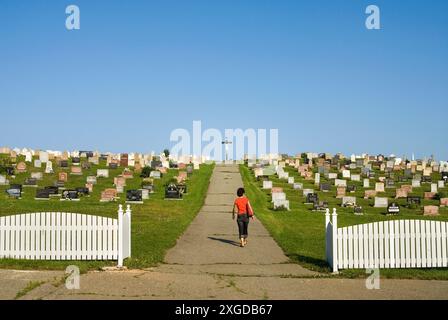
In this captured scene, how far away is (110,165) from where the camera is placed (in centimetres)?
4853

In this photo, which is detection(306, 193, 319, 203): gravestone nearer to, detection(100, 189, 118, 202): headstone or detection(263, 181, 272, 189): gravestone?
detection(263, 181, 272, 189): gravestone

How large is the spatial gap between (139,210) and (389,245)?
1650cm

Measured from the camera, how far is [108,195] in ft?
102

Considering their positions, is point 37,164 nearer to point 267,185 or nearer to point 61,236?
point 267,185

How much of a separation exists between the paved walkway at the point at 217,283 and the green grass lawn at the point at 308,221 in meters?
0.60

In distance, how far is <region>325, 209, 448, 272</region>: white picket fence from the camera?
497 inches

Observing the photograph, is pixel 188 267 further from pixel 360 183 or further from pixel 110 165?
pixel 110 165

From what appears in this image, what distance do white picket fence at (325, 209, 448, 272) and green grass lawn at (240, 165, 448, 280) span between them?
25cm

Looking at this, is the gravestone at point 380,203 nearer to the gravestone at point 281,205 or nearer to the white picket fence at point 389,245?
→ the gravestone at point 281,205

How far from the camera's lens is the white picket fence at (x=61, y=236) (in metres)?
13.3

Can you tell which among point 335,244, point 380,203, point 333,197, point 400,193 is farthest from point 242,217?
point 400,193

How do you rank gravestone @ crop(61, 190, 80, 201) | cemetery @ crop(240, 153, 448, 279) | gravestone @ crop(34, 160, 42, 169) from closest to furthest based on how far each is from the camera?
cemetery @ crop(240, 153, 448, 279), gravestone @ crop(61, 190, 80, 201), gravestone @ crop(34, 160, 42, 169)

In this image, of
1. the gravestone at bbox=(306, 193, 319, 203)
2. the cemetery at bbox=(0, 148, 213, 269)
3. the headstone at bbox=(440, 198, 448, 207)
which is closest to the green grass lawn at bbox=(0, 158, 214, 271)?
the cemetery at bbox=(0, 148, 213, 269)

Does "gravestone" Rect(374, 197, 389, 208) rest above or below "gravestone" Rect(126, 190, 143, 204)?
below
